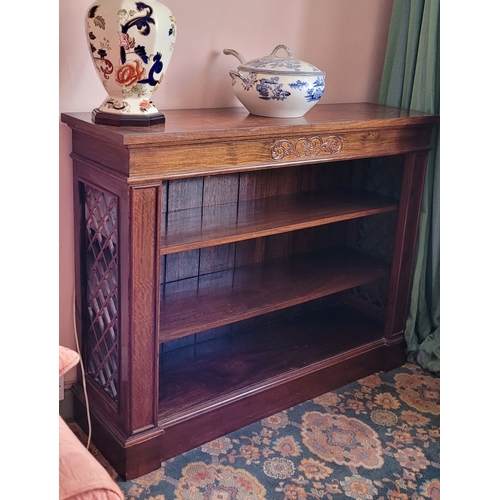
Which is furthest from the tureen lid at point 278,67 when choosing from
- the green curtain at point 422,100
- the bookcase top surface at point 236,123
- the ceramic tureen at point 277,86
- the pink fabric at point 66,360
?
the pink fabric at point 66,360

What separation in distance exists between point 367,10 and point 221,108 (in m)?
0.77

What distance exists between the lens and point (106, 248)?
5.67 feet

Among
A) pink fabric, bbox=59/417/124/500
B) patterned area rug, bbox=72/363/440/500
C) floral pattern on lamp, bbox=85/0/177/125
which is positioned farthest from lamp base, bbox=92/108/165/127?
patterned area rug, bbox=72/363/440/500

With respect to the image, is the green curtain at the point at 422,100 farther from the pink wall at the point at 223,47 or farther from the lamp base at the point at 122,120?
the lamp base at the point at 122,120

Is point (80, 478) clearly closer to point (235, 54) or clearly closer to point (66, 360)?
point (66, 360)

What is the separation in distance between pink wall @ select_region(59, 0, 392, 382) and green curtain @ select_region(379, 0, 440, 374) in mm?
104

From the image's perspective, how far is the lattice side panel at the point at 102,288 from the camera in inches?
65.5

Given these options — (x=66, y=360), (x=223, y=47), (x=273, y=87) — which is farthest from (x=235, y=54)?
(x=66, y=360)

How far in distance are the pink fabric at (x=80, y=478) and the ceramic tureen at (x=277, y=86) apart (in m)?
1.14

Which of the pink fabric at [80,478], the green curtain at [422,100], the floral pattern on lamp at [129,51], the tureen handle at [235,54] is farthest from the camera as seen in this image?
the green curtain at [422,100]

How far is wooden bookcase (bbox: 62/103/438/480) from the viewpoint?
1610 mm

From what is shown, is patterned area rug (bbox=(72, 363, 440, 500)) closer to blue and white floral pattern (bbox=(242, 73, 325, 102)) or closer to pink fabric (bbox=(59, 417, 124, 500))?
pink fabric (bbox=(59, 417, 124, 500))
